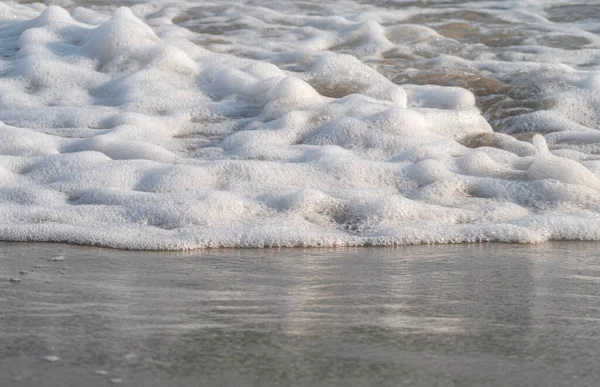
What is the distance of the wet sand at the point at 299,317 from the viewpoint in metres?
2.01

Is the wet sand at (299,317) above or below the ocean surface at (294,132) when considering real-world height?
below

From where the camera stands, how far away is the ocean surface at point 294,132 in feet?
12.9

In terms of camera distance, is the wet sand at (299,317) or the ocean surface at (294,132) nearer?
the wet sand at (299,317)

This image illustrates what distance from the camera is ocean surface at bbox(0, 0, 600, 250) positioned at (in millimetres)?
3928

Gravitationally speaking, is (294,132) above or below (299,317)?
above

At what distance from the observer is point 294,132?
5.16 m

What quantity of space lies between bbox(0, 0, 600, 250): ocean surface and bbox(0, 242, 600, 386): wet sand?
36 cm

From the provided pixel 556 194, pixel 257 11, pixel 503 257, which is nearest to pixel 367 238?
pixel 503 257

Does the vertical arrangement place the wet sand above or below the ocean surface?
below

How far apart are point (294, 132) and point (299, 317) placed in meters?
2.73

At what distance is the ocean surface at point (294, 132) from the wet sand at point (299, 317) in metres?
0.36

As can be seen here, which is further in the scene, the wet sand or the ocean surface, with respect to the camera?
the ocean surface

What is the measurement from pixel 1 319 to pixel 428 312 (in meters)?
1.09

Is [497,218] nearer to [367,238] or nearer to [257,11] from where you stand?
[367,238]
